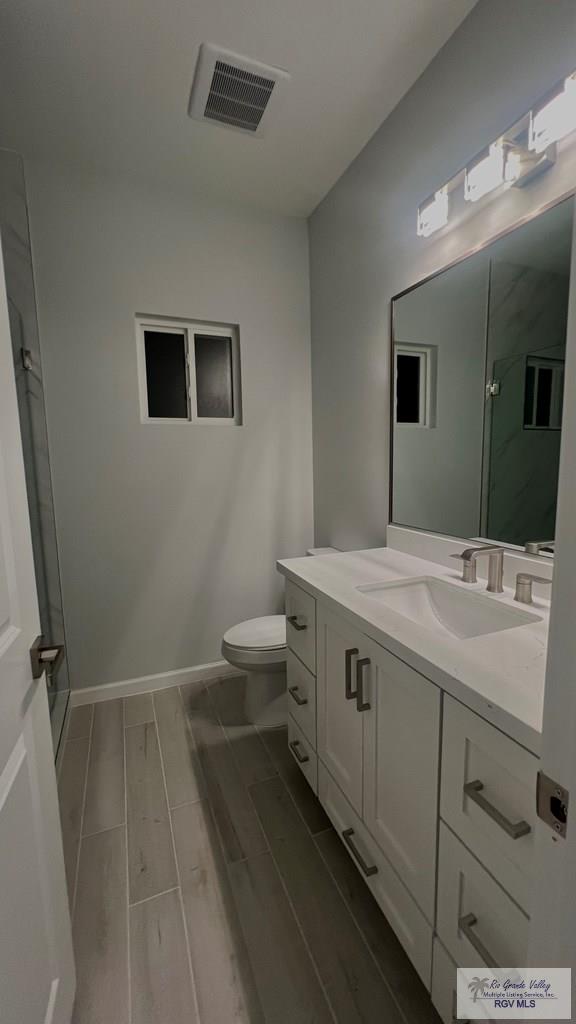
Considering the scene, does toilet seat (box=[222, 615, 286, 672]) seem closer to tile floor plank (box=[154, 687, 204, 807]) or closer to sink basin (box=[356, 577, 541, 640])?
tile floor plank (box=[154, 687, 204, 807])

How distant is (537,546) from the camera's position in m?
1.16

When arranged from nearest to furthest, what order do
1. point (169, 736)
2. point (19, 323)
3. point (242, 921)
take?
point (242, 921), point (19, 323), point (169, 736)

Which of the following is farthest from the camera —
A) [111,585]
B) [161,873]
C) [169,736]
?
[111,585]

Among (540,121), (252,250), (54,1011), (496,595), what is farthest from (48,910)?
(252,250)

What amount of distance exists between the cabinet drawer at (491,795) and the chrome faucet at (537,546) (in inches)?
24.7

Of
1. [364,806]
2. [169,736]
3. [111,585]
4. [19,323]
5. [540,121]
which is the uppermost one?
[540,121]

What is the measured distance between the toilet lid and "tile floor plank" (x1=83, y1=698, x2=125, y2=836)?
27.3 inches

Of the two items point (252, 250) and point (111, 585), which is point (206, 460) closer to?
point (111, 585)

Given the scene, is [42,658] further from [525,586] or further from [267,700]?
[267,700]

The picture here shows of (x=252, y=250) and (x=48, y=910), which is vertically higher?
(x=252, y=250)

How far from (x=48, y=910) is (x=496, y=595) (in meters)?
1.28

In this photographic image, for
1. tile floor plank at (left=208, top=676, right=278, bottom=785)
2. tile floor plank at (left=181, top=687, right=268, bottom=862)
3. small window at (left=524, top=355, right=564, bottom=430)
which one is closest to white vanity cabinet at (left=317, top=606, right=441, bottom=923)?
tile floor plank at (left=181, top=687, right=268, bottom=862)

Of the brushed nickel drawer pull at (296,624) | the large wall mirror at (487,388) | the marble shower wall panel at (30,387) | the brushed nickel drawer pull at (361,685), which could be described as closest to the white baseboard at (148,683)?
the marble shower wall panel at (30,387)

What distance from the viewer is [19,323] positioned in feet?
5.56
